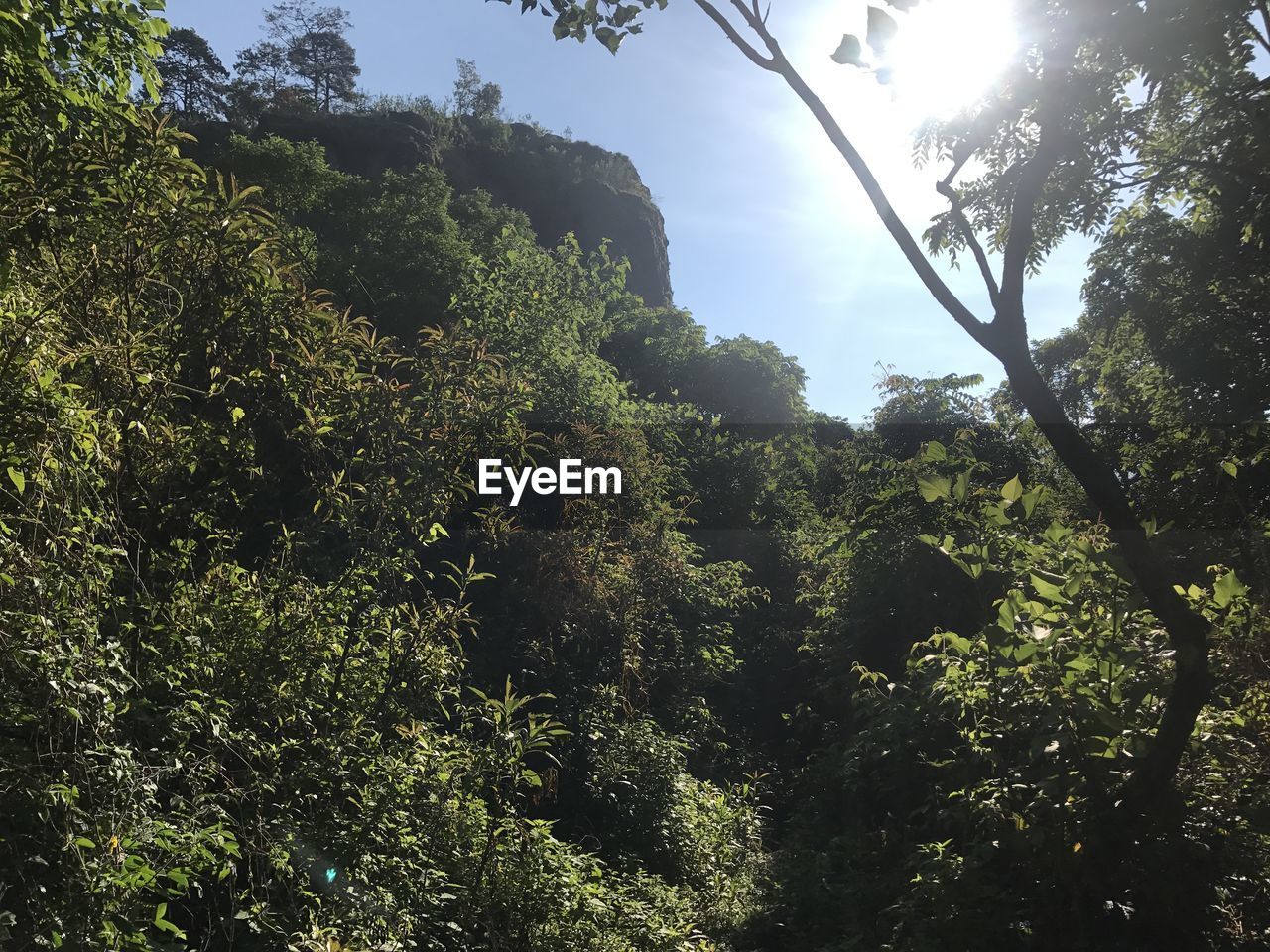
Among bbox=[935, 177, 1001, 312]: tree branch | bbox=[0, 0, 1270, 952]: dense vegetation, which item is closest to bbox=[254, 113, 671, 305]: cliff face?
bbox=[0, 0, 1270, 952]: dense vegetation

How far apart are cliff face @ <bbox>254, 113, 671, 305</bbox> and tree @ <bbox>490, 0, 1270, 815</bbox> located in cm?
3755

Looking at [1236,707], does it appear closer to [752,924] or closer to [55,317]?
[752,924]

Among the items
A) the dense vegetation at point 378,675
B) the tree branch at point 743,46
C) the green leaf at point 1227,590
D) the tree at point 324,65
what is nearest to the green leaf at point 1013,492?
the dense vegetation at point 378,675

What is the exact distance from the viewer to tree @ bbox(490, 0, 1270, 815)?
286 cm

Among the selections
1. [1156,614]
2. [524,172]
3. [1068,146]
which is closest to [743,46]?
[1068,146]

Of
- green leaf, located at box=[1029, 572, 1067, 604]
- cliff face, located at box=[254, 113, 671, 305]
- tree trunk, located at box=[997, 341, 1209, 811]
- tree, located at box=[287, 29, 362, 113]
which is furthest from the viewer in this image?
tree, located at box=[287, 29, 362, 113]

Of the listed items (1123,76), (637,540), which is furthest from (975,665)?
(637,540)

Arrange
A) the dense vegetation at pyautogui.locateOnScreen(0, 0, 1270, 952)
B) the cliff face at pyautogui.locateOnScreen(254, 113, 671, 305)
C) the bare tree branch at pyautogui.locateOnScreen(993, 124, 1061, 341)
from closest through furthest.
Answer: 1. the dense vegetation at pyautogui.locateOnScreen(0, 0, 1270, 952)
2. the bare tree branch at pyautogui.locateOnScreen(993, 124, 1061, 341)
3. the cliff face at pyautogui.locateOnScreen(254, 113, 671, 305)

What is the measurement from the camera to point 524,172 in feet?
145

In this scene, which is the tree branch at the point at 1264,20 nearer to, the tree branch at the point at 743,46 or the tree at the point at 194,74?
the tree branch at the point at 743,46

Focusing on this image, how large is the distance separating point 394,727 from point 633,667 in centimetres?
360

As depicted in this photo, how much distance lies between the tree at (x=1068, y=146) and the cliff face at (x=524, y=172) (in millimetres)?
37553

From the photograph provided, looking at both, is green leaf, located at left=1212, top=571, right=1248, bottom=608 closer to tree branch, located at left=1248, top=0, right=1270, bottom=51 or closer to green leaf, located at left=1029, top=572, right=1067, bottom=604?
green leaf, located at left=1029, top=572, right=1067, bottom=604

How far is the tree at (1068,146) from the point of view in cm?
286
